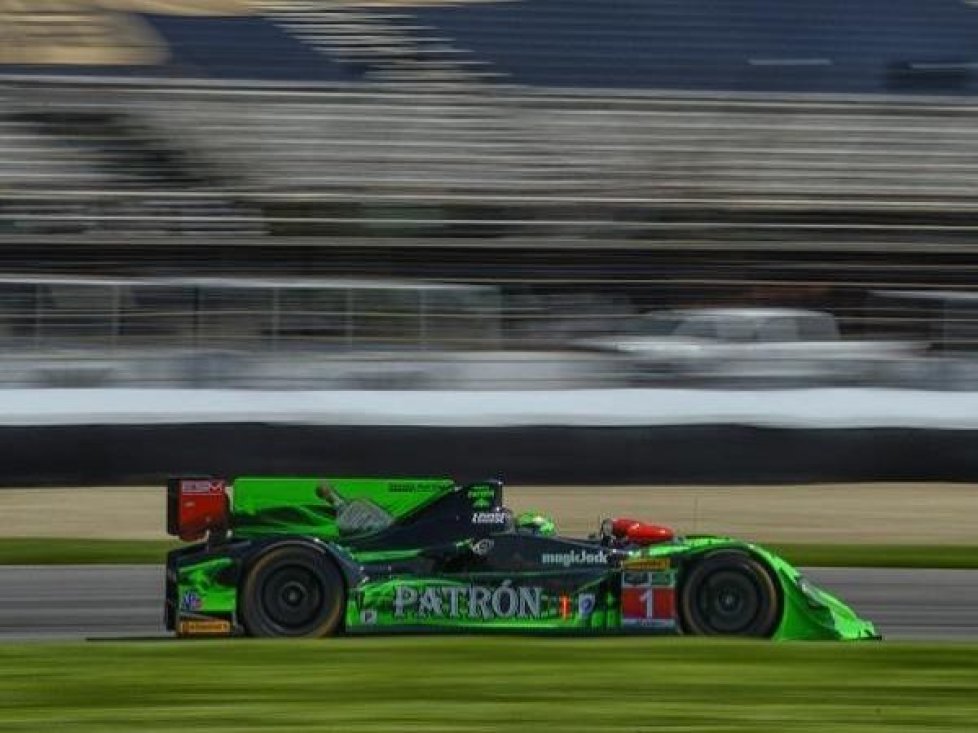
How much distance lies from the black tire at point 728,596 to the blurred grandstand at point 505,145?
32.4ft

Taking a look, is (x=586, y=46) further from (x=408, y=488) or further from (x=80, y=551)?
(x=408, y=488)

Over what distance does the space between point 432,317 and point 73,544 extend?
3632mm

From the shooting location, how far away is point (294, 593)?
6.64 metres

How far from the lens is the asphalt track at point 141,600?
783cm

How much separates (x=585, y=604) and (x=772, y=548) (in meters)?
4.01

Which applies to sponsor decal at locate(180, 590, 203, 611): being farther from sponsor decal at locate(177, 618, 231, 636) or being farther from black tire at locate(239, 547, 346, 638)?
black tire at locate(239, 547, 346, 638)

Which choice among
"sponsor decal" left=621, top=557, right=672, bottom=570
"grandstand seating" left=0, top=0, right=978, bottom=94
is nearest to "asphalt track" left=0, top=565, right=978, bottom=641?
"sponsor decal" left=621, top=557, right=672, bottom=570

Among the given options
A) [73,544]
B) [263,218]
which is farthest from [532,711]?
[263,218]

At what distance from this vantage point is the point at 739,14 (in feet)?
69.0

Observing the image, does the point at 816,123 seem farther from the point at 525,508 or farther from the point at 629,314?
the point at 525,508

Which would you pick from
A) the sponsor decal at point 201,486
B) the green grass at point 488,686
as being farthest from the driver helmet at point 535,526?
the sponsor decal at point 201,486

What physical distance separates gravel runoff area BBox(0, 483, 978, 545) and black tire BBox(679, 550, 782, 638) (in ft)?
13.6

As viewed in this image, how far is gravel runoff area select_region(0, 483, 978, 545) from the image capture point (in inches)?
444

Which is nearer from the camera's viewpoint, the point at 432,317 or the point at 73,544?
the point at 73,544
